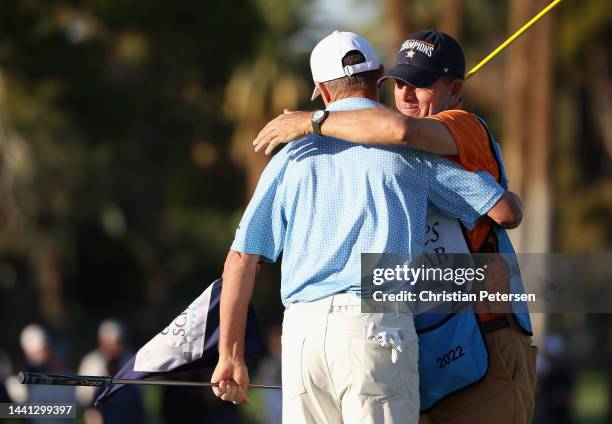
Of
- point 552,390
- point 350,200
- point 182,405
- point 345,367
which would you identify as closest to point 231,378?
point 345,367

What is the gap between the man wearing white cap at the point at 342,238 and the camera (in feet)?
16.3

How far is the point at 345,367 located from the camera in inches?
196

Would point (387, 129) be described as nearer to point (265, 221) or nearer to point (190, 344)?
point (265, 221)

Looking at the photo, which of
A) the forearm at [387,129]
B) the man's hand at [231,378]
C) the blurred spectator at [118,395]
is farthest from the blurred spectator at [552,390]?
the forearm at [387,129]

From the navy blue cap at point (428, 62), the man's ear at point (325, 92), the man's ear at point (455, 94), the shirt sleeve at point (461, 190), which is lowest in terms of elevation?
the shirt sleeve at point (461, 190)

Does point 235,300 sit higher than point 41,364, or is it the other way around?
point 41,364

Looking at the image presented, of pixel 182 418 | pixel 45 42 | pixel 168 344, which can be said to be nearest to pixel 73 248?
pixel 45 42

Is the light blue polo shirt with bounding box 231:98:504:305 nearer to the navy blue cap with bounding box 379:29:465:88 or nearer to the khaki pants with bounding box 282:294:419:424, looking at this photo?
the khaki pants with bounding box 282:294:419:424

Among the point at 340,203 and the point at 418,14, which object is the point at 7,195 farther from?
the point at 340,203

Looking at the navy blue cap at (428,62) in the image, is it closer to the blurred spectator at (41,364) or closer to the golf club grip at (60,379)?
the golf club grip at (60,379)

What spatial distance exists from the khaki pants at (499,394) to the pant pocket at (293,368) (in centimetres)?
62

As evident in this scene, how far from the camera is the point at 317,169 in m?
5.16

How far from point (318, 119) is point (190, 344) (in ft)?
4.94

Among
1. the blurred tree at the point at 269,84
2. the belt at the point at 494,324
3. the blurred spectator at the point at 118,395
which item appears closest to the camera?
the belt at the point at 494,324
